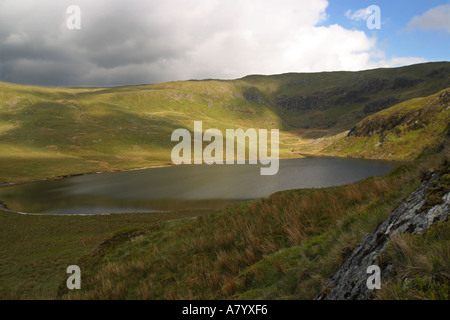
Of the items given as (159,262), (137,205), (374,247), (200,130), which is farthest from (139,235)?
(200,130)

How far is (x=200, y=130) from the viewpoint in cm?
19538

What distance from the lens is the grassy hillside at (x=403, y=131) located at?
341ft

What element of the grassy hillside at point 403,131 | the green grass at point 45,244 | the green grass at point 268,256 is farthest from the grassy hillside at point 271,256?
the grassy hillside at point 403,131

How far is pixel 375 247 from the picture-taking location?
12.9ft

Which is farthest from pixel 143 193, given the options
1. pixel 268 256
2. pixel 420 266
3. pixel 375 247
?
pixel 420 266

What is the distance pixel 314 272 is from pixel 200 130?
193679 mm

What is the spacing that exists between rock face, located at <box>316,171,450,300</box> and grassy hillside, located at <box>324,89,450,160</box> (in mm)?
113708

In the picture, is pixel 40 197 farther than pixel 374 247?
Yes

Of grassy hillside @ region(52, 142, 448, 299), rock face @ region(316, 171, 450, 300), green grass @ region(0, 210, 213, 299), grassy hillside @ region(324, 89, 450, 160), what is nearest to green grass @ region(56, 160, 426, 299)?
grassy hillside @ region(52, 142, 448, 299)

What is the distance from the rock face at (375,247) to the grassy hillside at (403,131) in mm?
113708

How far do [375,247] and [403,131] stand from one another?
470 feet

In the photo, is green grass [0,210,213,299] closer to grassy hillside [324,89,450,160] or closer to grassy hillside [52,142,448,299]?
grassy hillside [52,142,448,299]
